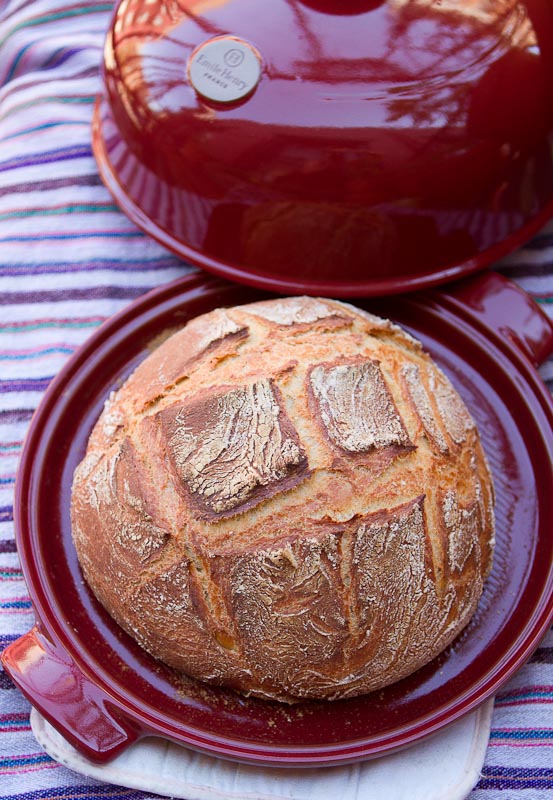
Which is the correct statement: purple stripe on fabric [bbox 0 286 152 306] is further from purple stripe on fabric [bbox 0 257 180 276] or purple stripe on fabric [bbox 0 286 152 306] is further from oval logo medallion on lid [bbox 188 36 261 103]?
oval logo medallion on lid [bbox 188 36 261 103]

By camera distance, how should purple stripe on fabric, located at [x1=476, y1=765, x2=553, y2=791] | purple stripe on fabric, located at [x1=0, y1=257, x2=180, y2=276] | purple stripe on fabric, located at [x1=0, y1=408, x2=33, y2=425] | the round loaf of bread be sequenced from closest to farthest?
the round loaf of bread < purple stripe on fabric, located at [x1=476, y1=765, x2=553, y2=791] < purple stripe on fabric, located at [x1=0, y1=408, x2=33, y2=425] < purple stripe on fabric, located at [x1=0, y1=257, x2=180, y2=276]

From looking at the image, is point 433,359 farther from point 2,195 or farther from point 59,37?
point 59,37

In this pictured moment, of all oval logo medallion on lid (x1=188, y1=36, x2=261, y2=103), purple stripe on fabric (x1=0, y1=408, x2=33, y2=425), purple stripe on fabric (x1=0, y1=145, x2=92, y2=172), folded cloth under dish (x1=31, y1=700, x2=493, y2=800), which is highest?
purple stripe on fabric (x1=0, y1=145, x2=92, y2=172)

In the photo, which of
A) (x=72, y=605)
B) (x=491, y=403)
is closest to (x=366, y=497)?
(x=491, y=403)

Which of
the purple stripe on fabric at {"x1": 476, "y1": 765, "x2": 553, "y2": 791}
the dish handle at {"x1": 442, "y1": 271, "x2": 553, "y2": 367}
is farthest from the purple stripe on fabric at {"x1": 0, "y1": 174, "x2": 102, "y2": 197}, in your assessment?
the purple stripe on fabric at {"x1": 476, "y1": 765, "x2": 553, "y2": 791}

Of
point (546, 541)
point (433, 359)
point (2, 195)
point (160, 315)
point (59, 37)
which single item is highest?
point (59, 37)

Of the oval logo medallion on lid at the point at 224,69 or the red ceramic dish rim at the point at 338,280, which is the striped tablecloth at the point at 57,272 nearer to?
the red ceramic dish rim at the point at 338,280

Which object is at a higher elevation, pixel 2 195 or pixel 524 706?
pixel 2 195

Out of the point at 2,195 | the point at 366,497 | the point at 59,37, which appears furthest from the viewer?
the point at 59,37

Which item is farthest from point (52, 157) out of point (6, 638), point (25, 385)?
point (6, 638)
